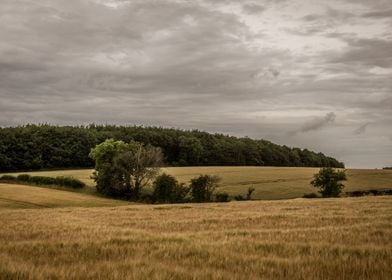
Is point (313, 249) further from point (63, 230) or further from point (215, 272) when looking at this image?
point (63, 230)

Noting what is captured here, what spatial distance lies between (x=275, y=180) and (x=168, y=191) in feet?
82.1

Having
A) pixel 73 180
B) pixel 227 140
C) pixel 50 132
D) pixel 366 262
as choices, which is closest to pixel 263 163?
pixel 227 140

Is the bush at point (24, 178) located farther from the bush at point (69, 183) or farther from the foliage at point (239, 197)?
the foliage at point (239, 197)

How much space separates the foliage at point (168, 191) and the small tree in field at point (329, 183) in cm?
2026

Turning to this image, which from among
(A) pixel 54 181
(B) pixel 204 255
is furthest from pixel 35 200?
(B) pixel 204 255

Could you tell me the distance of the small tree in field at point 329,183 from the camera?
72562mm

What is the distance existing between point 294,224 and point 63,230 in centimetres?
890

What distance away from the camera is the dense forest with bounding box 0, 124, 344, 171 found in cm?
11400

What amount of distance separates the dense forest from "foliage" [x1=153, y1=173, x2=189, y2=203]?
51.1m

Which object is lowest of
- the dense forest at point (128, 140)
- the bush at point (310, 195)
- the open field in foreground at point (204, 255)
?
the bush at point (310, 195)

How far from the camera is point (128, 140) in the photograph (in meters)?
145

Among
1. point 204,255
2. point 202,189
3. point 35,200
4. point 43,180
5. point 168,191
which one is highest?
point 204,255

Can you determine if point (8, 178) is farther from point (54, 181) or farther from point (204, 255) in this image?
point (204, 255)

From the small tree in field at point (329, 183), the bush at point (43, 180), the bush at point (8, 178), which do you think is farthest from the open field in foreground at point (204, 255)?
the bush at point (8, 178)
